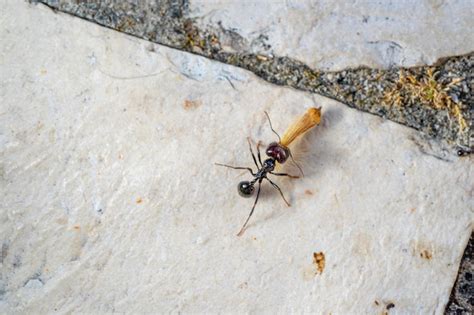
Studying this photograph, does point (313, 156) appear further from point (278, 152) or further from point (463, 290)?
point (463, 290)

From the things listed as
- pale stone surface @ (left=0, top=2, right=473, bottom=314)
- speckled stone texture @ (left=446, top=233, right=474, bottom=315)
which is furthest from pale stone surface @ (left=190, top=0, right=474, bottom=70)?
speckled stone texture @ (left=446, top=233, right=474, bottom=315)

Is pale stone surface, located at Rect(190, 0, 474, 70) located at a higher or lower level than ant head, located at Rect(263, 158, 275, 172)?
higher

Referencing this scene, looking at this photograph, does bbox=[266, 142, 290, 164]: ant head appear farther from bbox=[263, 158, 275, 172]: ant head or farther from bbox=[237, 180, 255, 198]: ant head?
bbox=[237, 180, 255, 198]: ant head

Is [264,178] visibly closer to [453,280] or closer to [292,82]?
[292,82]

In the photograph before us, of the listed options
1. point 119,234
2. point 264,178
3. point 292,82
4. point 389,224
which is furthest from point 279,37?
point 119,234

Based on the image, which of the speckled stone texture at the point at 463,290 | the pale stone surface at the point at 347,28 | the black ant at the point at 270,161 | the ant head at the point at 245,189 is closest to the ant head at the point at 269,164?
the black ant at the point at 270,161

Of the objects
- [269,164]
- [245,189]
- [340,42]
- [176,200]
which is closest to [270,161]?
[269,164]
